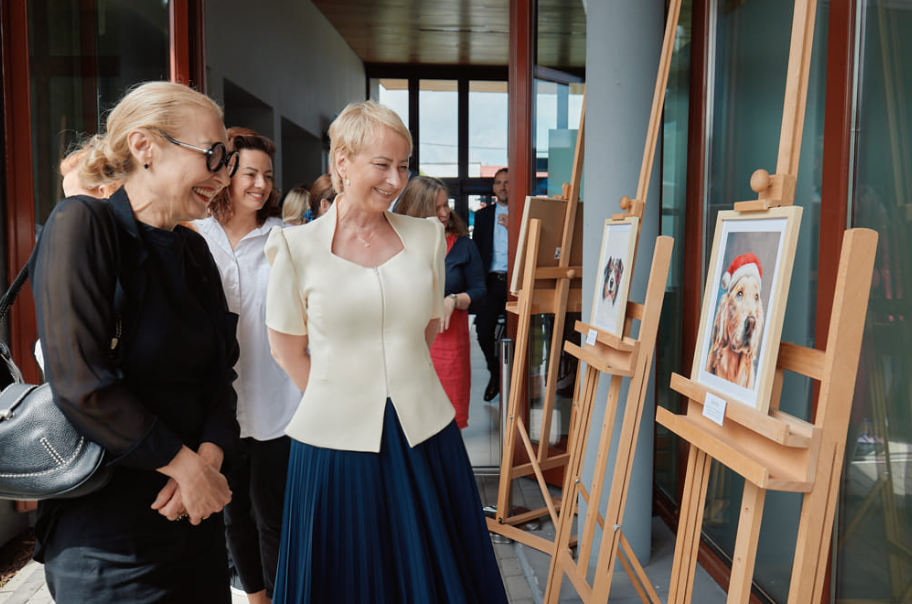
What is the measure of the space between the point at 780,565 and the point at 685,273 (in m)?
1.18

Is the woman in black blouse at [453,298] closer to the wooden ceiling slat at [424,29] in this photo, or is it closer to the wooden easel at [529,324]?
the wooden easel at [529,324]

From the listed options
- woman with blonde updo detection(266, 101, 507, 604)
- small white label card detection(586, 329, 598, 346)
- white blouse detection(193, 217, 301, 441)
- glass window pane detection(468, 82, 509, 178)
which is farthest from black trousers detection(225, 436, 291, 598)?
glass window pane detection(468, 82, 509, 178)

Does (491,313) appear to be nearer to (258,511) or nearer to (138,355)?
(258,511)

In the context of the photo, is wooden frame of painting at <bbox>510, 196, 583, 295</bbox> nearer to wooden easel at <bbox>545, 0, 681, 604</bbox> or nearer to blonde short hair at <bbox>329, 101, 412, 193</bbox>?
wooden easel at <bbox>545, 0, 681, 604</bbox>

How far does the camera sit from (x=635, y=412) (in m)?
1.88

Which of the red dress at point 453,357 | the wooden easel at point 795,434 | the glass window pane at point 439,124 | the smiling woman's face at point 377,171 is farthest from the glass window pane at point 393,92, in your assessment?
the wooden easel at point 795,434

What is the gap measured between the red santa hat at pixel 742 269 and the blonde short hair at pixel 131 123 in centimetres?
112

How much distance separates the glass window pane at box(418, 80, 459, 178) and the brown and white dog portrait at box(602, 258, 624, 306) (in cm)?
1047

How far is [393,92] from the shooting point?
1272 cm

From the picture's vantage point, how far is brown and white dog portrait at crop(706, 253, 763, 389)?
4.38 ft

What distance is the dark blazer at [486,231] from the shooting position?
→ 513 cm

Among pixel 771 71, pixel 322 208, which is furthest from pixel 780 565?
pixel 322 208

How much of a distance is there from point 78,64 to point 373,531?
2.98 metres

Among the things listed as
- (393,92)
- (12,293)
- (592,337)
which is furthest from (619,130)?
(393,92)
